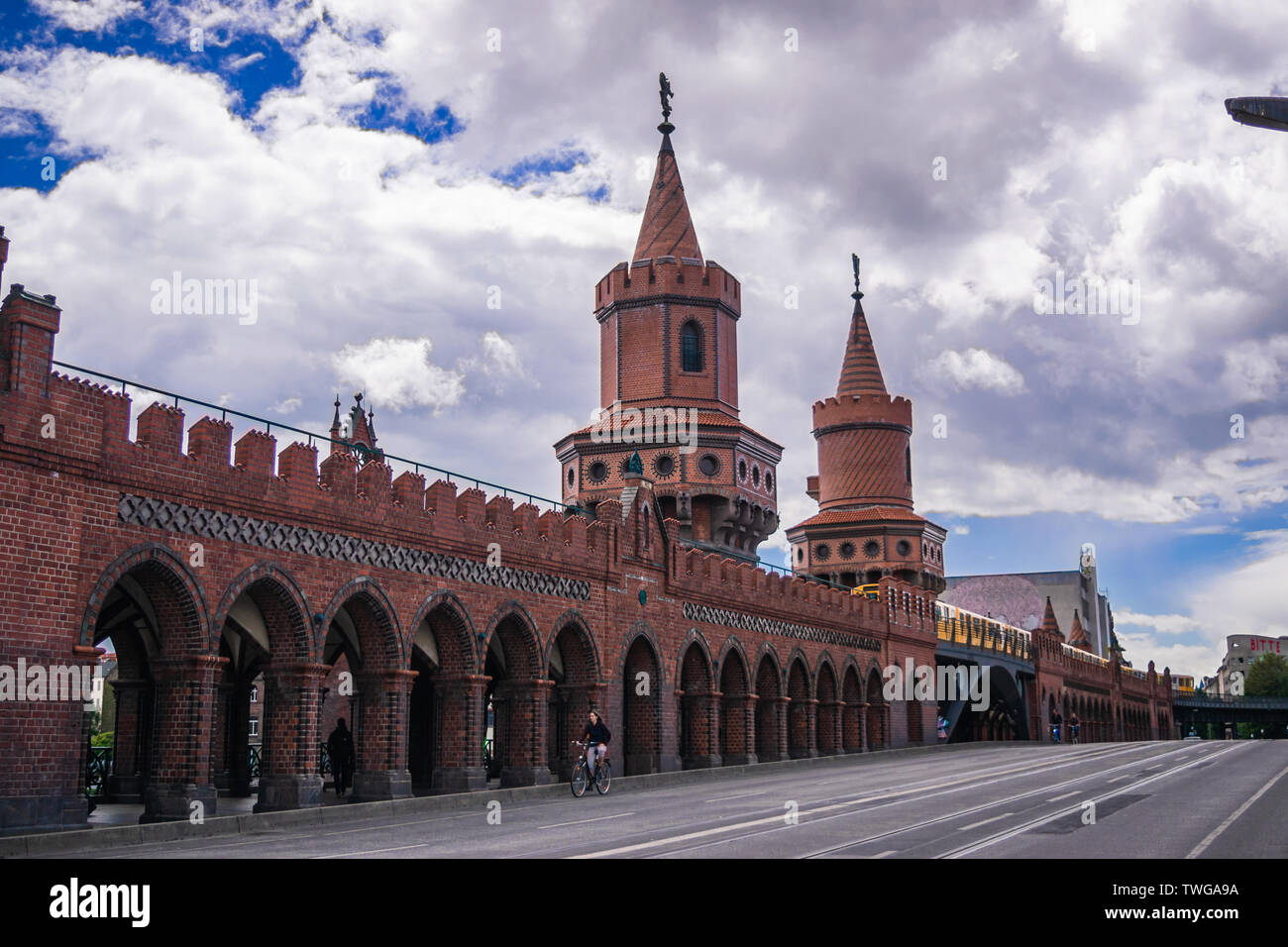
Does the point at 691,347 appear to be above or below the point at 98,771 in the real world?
above

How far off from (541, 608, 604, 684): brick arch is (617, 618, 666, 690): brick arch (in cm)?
121

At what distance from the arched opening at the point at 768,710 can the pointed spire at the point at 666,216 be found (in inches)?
631

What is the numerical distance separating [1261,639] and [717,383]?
169473 mm

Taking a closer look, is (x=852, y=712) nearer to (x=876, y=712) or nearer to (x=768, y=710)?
(x=876, y=712)

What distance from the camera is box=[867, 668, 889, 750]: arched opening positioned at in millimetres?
48903

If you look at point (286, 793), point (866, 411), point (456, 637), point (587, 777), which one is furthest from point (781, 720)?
point (866, 411)

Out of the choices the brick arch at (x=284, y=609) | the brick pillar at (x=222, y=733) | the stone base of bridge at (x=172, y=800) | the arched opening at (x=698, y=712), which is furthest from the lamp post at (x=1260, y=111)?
the brick pillar at (x=222, y=733)

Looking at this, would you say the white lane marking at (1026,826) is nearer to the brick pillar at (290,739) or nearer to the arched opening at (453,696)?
the brick pillar at (290,739)

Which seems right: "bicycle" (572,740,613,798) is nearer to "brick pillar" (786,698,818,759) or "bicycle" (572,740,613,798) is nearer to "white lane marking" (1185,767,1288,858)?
"white lane marking" (1185,767,1288,858)

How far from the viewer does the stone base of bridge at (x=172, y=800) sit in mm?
19562

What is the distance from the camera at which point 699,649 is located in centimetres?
3672

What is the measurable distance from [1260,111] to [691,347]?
2994cm
